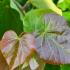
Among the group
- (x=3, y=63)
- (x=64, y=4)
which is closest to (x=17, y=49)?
(x=3, y=63)

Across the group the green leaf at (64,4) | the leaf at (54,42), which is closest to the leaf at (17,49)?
the leaf at (54,42)

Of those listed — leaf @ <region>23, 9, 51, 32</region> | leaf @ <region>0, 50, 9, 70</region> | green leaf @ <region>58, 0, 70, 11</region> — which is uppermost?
leaf @ <region>23, 9, 51, 32</region>

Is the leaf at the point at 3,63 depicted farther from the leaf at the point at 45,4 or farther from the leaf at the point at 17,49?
the leaf at the point at 45,4

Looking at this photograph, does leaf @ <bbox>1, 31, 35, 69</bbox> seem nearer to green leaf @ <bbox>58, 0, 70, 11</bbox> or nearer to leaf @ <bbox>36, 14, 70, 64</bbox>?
leaf @ <bbox>36, 14, 70, 64</bbox>

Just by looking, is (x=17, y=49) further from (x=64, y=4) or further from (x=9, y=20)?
(x=64, y=4)

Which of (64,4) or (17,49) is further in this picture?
(64,4)

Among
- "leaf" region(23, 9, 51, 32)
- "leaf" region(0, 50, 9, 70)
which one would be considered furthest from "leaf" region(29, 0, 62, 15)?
"leaf" region(0, 50, 9, 70)

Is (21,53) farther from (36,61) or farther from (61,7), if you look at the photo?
(61,7)
